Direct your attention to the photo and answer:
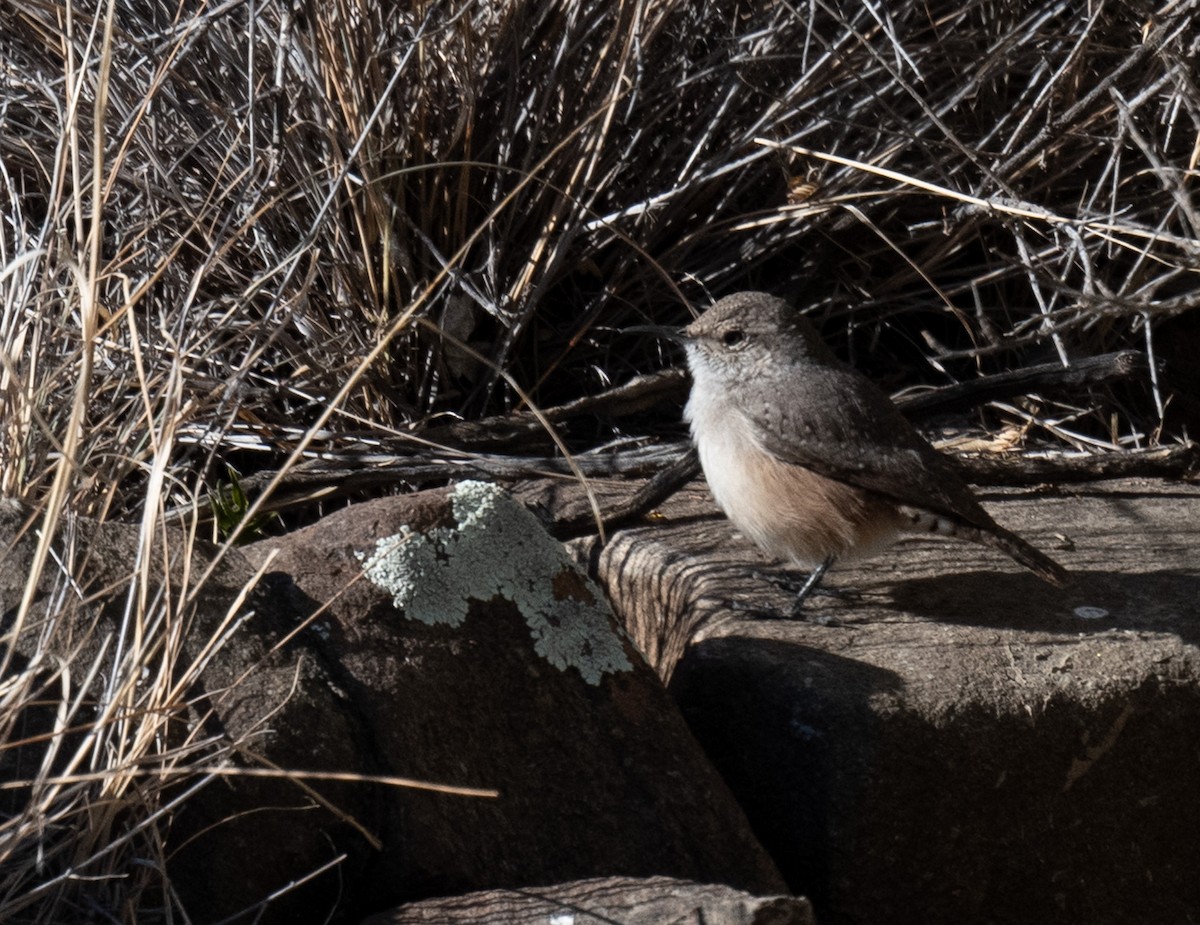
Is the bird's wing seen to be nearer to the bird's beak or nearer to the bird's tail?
the bird's tail

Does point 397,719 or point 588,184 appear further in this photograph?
point 588,184

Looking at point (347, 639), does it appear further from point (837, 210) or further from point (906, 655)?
point (837, 210)

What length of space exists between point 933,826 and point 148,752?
5.82 feet

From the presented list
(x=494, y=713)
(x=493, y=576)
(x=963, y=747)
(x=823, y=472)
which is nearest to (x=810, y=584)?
(x=823, y=472)

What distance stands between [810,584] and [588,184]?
66.7 inches

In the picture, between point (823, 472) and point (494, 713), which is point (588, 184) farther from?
point (494, 713)

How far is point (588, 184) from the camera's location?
4.98 metres

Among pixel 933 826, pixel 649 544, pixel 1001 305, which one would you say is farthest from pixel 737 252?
pixel 933 826

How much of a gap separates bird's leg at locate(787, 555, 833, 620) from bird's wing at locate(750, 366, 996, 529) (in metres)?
0.26

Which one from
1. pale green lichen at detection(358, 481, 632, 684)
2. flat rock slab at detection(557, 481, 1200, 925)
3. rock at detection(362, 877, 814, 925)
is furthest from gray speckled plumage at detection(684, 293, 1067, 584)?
rock at detection(362, 877, 814, 925)

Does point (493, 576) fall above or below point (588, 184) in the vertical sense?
below

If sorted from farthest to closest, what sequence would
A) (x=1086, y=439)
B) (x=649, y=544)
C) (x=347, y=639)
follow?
(x=1086, y=439) < (x=649, y=544) < (x=347, y=639)

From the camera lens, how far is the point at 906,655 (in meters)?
3.66

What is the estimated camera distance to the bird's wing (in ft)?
13.6
